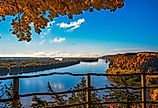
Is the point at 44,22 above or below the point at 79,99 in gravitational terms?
above

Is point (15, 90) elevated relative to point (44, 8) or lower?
lower

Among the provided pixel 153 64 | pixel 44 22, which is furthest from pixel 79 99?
pixel 153 64

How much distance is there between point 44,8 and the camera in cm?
1055

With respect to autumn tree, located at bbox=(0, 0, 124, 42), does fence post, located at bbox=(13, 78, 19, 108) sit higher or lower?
lower

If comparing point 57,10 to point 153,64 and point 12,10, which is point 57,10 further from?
point 153,64

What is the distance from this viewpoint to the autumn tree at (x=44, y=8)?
402 inches

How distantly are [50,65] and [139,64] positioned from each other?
103530mm

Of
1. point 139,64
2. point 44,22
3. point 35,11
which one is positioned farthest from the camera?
point 139,64

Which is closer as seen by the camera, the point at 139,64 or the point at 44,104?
the point at 44,104

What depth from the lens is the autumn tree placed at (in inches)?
402

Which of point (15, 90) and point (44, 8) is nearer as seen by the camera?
point (15, 90)

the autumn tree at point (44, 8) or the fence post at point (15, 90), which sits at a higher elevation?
the autumn tree at point (44, 8)

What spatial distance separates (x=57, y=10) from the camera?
1055 centimetres

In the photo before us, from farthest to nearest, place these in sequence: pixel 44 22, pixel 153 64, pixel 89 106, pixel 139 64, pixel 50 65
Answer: pixel 50 65, pixel 153 64, pixel 139 64, pixel 44 22, pixel 89 106
